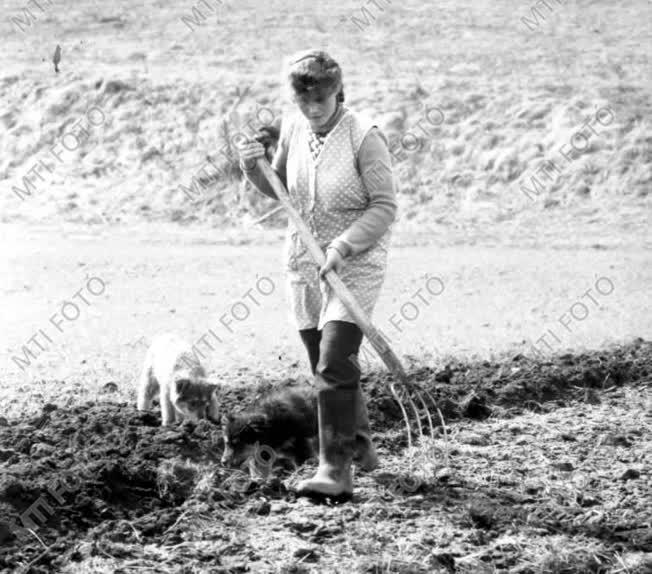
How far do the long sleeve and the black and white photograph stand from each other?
0.01 m

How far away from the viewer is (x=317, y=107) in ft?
16.7

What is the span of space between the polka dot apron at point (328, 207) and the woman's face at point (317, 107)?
71mm

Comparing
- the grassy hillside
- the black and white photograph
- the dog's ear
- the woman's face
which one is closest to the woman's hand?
the black and white photograph

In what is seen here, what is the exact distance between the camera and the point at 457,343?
8.99 meters

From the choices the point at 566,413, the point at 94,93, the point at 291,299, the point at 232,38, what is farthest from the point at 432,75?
the point at 291,299

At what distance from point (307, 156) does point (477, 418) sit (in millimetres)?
2286

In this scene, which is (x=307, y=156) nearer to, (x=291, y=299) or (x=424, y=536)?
(x=291, y=299)

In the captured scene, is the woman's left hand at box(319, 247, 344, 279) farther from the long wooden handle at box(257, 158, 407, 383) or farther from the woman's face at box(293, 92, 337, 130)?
the woman's face at box(293, 92, 337, 130)

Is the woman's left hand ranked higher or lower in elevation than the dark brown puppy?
higher

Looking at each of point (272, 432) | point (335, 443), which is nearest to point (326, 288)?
point (335, 443)

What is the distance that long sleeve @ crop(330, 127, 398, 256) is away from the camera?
509 centimetres

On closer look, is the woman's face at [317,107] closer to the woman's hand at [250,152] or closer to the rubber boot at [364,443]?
the woman's hand at [250,152]

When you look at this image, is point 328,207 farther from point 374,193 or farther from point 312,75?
point 312,75

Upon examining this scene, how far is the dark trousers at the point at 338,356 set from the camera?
5.11 metres
